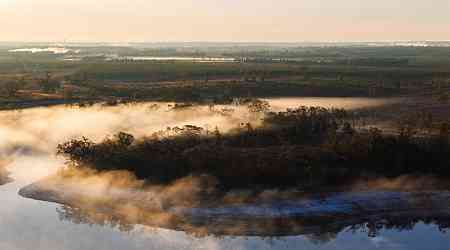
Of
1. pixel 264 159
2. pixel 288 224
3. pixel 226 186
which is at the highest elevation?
pixel 264 159

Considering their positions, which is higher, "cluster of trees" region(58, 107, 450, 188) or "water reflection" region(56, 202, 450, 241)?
"cluster of trees" region(58, 107, 450, 188)

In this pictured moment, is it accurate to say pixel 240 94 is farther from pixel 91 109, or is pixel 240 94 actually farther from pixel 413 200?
pixel 413 200

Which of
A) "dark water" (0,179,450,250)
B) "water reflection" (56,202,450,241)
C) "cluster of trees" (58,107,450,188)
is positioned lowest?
"dark water" (0,179,450,250)

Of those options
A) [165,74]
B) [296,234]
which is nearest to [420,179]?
[296,234]

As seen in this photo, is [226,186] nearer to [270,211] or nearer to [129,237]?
[270,211]

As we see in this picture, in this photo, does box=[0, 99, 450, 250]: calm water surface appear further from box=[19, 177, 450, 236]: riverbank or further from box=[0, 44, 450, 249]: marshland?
box=[19, 177, 450, 236]: riverbank

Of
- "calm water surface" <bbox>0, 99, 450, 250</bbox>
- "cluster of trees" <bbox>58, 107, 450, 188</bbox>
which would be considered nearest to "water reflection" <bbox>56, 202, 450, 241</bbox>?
"calm water surface" <bbox>0, 99, 450, 250</bbox>

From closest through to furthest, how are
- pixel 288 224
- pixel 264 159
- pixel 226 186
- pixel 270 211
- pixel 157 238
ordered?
pixel 157 238, pixel 288 224, pixel 270 211, pixel 226 186, pixel 264 159

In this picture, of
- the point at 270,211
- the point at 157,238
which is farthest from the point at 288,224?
the point at 157,238

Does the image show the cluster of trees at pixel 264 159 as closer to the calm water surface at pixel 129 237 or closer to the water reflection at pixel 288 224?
the water reflection at pixel 288 224

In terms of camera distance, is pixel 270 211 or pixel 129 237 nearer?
pixel 129 237

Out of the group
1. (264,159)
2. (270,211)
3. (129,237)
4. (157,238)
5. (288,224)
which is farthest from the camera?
(264,159)

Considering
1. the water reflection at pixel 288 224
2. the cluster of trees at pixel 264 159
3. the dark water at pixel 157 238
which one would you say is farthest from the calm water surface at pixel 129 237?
the cluster of trees at pixel 264 159
